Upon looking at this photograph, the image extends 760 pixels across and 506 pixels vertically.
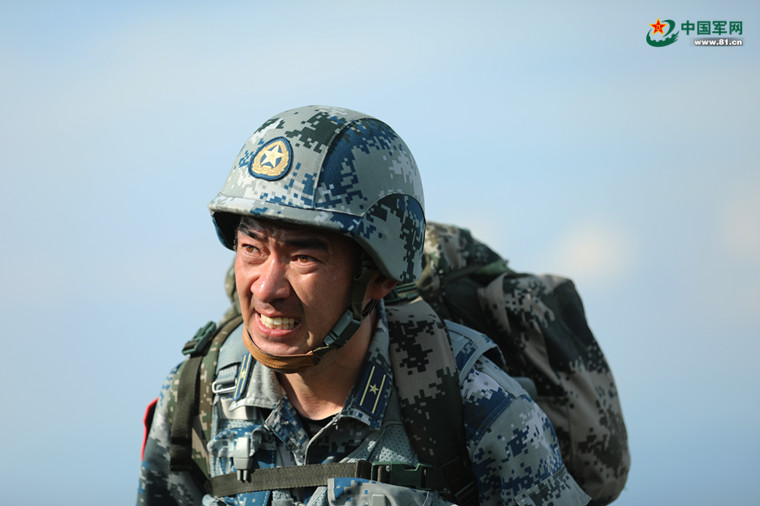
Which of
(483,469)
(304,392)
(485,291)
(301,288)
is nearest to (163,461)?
(304,392)

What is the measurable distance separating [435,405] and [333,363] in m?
0.63

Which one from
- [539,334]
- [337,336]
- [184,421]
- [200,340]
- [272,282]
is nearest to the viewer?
[272,282]

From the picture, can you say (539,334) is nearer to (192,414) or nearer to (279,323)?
(279,323)

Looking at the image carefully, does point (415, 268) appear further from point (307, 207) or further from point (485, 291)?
point (485, 291)

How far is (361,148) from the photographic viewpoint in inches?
215

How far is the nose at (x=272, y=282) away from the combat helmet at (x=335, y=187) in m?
0.25

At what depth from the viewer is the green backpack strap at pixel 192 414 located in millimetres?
5863

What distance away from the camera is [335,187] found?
534 centimetres

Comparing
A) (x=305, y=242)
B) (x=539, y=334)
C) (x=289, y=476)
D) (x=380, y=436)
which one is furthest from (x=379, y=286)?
(x=539, y=334)

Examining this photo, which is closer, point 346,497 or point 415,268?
point 346,497

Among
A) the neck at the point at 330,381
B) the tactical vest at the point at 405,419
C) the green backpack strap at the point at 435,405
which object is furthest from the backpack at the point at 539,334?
the neck at the point at 330,381

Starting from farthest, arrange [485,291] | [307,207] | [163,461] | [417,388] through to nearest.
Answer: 1. [485,291]
2. [163,461]
3. [417,388]
4. [307,207]

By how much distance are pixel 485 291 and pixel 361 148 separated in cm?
218

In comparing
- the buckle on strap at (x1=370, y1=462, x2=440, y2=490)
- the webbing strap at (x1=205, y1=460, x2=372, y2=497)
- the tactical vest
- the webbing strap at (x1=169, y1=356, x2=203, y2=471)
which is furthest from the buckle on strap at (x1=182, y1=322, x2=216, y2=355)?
the buckle on strap at (x1=370, y1=462, x2=440, y2=490)
